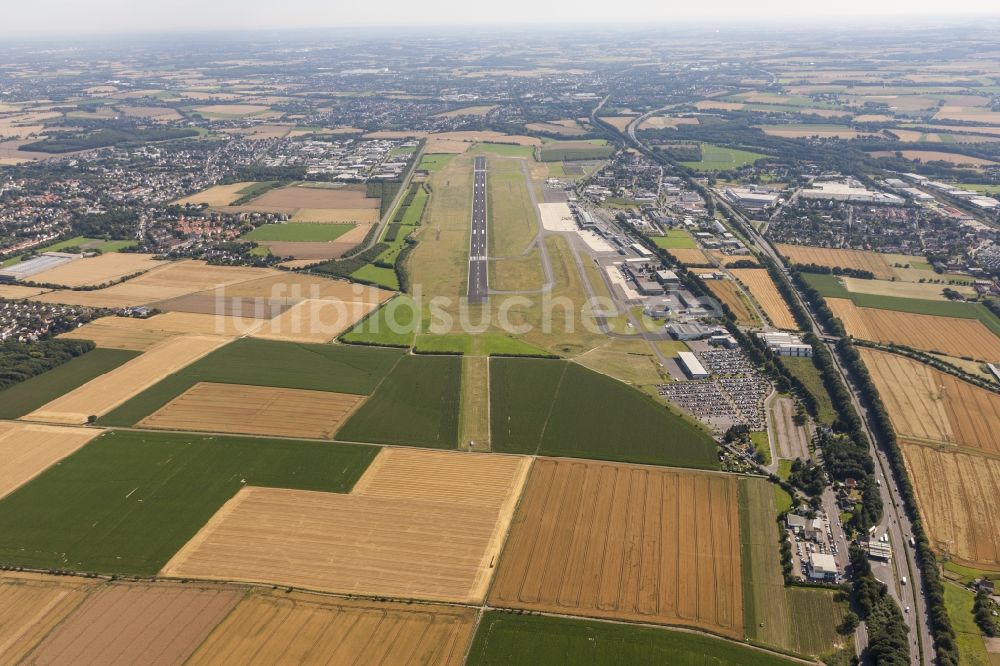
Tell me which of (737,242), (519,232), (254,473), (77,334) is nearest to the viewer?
(254,473)

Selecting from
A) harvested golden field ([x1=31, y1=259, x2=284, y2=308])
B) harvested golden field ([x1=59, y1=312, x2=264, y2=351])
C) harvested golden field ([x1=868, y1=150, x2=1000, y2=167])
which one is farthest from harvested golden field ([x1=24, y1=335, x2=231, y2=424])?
harvested golden field ([x1=868, y1=150, x2=1000, y2=167])

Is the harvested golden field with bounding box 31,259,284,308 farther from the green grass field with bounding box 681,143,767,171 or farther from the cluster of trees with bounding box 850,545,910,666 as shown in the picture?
the green grass field with bounding box 681,143,767,171

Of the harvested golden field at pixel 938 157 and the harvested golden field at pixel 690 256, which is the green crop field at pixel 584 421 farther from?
the harvested golden field at pixel 938 157

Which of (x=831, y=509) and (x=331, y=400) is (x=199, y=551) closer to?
(x=331, y=400)

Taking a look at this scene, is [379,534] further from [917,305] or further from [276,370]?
[917,305]

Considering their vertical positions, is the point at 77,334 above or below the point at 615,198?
below

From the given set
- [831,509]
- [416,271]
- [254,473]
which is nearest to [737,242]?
[416,271]

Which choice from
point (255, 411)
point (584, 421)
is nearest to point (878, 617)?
point (584, 421)

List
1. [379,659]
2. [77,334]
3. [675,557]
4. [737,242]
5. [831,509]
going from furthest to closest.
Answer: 1. [737,242]
2. [77,334]
3. [831,509]
4. [675,557]
5. [379,659]
